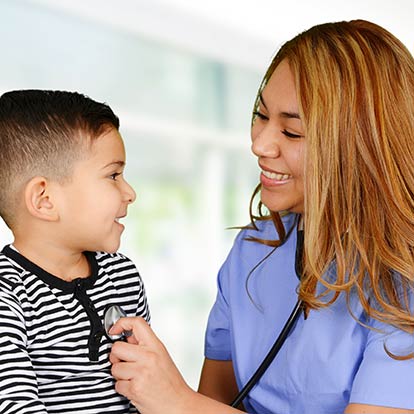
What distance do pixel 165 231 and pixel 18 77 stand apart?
1.68 metres

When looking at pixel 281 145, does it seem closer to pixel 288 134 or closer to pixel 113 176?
pixel 288 134

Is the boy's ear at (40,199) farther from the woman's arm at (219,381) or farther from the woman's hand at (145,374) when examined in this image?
the woman's arm at (219,381)

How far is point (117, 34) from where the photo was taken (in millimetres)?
4672

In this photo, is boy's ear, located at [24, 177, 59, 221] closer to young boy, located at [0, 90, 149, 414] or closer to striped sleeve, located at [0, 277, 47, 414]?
young boy, located at [0, 90, 149, 414]

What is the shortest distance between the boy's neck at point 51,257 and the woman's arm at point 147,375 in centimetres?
13

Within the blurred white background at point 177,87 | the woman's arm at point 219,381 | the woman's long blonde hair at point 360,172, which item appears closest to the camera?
the woman's long blonde hair at point 360,172

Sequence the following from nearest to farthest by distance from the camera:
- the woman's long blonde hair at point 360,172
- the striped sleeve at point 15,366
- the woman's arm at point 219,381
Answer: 1. the striped sleeve at point 15,366
2. the woman's long blonde hair at point 360,172
3. the woman's arm at point 219,381

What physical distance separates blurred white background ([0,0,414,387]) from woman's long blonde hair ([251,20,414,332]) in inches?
118

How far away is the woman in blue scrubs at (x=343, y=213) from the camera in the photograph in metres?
1.25

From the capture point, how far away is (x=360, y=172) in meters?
1.32

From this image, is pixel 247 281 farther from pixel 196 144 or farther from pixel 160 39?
pixel 196 144

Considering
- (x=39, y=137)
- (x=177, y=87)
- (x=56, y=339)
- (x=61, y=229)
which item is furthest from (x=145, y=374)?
(x=177, y=87)

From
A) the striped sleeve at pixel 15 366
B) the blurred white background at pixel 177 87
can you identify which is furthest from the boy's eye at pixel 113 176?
the blurred white background at pixel 177 87

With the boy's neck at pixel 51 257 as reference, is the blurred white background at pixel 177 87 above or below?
above
